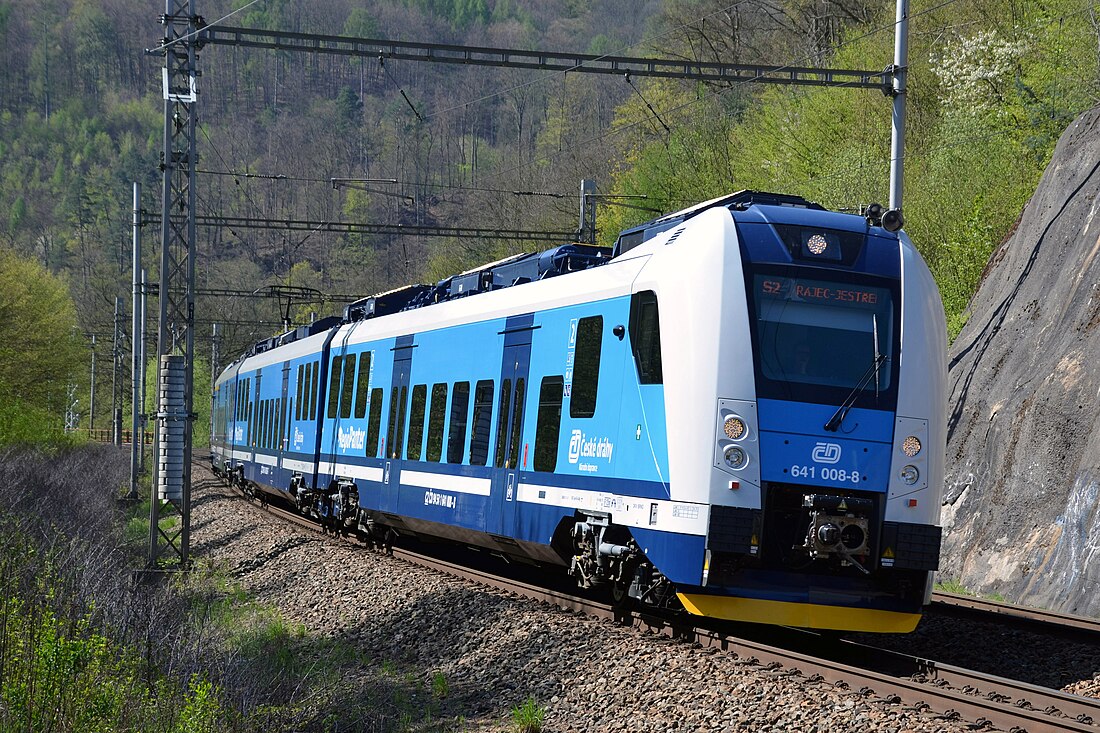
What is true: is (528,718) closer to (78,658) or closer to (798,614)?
(798,614)

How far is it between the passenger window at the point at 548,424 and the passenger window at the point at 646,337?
1565 millimetres

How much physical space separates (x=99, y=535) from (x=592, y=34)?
116m

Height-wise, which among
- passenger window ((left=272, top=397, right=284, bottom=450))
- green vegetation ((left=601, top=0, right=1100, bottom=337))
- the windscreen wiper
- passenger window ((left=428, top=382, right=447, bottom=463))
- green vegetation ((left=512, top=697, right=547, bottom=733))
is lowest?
green vegetation ((left=512, top=697, right=547, bottom=733))

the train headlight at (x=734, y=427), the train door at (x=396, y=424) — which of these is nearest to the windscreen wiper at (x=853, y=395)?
the train headlight at (x=734, y=427)

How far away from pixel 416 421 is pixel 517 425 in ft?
12.2

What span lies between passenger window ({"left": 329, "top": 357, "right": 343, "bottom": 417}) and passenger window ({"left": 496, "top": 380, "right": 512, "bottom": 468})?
7792 millimetres

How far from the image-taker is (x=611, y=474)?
35.7ft

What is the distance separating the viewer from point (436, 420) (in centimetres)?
1566

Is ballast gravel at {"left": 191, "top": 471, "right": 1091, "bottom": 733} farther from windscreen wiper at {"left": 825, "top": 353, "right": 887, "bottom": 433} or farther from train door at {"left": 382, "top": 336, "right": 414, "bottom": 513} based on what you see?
windscreen wiper at {"left": 825, "top": 353, "right": 887, "bottom": 433}

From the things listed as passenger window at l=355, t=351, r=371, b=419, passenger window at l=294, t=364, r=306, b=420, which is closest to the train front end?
passenger window at l=355, t=351, r=371, b=419

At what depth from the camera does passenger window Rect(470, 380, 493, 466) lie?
546 inches

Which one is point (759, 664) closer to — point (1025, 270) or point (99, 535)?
point (99, 535)

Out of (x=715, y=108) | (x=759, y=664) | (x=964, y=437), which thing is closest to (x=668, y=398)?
(x=759, y=664)

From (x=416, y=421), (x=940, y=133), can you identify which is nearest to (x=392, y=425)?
(x=416, y=421)
